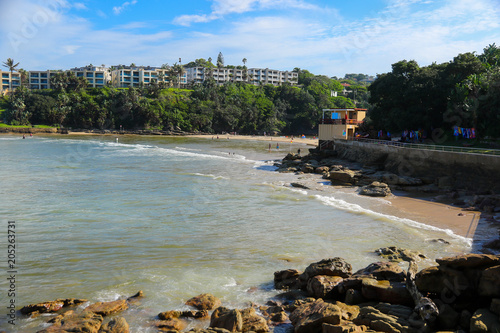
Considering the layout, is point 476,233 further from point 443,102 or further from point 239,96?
point 239,96

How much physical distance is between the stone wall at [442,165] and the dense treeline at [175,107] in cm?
7709

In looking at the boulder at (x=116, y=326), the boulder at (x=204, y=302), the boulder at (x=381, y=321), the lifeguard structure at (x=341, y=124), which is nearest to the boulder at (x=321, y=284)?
the boulder at (x=381, y=321)

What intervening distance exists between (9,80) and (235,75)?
90.5 metres

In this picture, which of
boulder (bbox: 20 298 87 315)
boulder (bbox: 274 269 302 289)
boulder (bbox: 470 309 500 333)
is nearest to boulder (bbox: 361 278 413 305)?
boulder (bbox: 470 309 500 333)

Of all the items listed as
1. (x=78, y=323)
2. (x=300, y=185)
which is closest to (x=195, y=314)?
(x=78, y=323)

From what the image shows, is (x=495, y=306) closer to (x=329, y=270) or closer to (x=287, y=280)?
(x=329, y=270)

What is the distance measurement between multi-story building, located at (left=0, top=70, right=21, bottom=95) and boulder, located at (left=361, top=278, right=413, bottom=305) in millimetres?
161923

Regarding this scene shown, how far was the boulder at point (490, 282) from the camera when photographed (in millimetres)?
8398

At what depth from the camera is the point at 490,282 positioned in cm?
852

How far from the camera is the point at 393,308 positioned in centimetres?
921

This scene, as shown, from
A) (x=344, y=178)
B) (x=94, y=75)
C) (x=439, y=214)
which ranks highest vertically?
(x=94, y=75)

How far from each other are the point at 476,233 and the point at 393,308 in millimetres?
10462

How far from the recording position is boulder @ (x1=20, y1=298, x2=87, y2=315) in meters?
10.3

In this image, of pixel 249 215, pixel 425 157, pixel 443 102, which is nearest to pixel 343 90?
pixel 443 102
